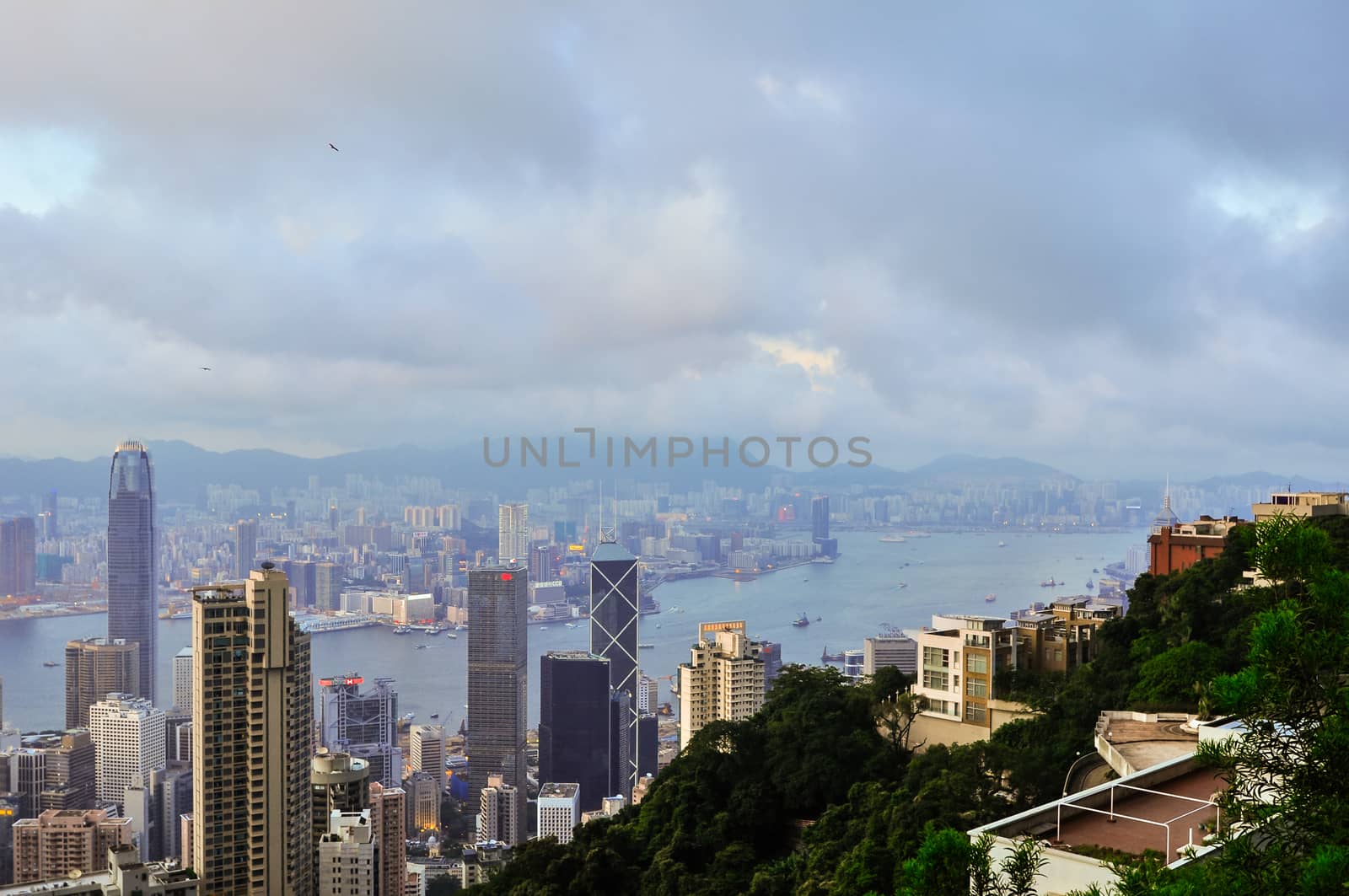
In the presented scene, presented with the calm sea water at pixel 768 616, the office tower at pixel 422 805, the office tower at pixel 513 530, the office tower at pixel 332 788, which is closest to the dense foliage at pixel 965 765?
the office tower at pixel 332 788

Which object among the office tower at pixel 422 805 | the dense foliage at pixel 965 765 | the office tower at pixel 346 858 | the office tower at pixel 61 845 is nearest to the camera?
the dense foliage at pixel 965 765

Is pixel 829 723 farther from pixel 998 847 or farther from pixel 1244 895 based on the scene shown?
pixel 1244 895

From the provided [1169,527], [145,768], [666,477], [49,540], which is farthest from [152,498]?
[1169,527]

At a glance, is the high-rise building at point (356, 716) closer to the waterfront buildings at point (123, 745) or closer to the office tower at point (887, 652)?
the waterfront buildings at point (123, 745)

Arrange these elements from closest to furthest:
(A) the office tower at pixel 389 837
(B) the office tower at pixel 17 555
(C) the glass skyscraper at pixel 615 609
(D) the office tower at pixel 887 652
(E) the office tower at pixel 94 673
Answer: (A) the office tower at pixel 389 837 → (D) the office tower at pixel 887 652 → (E) the office tower at pixel 94 673 → (C) the glass skyscraper at pixel 615 609 → (B) the office tower at pixel 17 555

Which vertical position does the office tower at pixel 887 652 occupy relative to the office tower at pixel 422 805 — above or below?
above

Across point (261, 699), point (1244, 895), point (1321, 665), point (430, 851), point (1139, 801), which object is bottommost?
point (430, 851)
